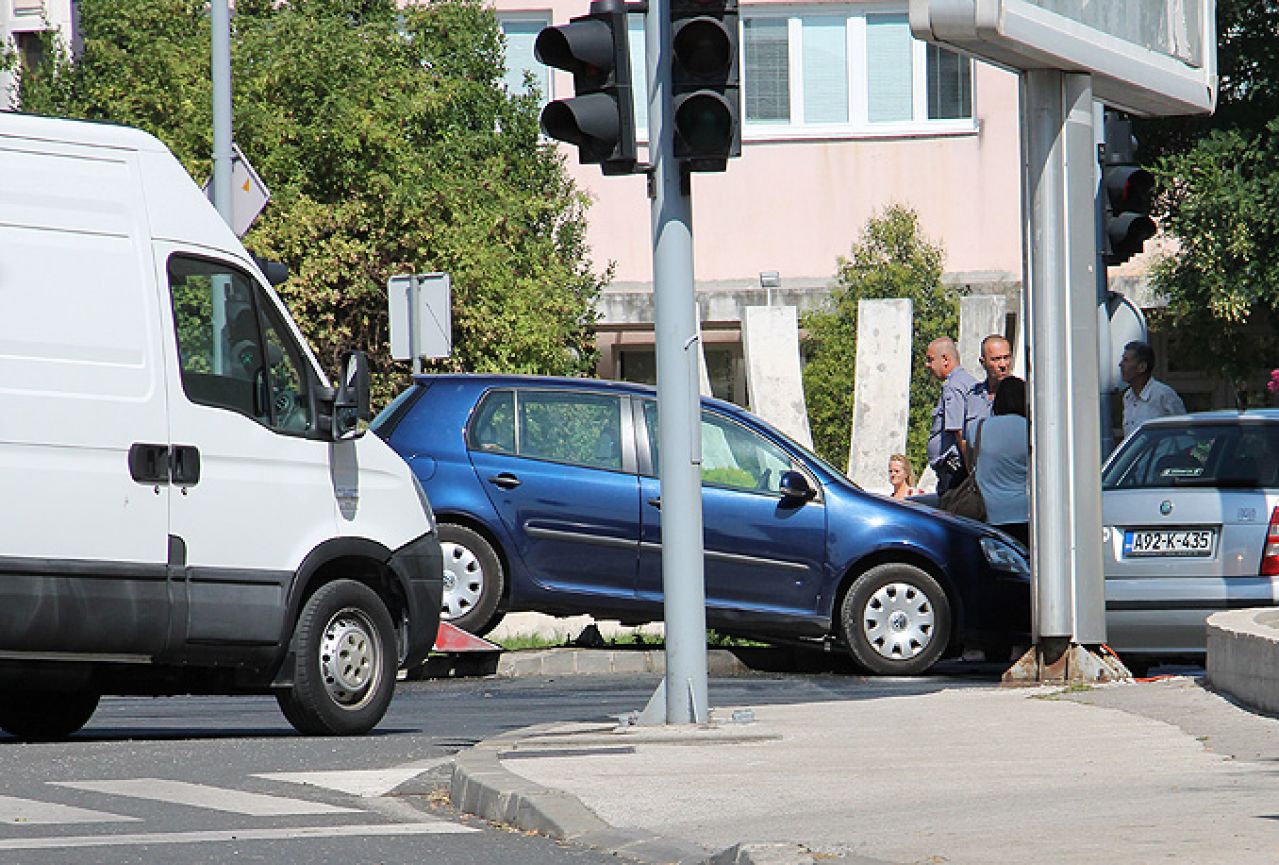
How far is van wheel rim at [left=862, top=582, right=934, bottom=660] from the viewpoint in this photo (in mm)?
15641

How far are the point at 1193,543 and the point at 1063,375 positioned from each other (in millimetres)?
1537

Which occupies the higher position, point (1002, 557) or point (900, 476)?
point (900, 476)

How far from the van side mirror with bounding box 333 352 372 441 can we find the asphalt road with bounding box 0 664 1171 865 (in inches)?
55.7

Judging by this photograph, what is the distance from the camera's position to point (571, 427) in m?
15.6

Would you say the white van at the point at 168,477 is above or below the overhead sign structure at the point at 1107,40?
below

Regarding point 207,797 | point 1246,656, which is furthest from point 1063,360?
point 207,797

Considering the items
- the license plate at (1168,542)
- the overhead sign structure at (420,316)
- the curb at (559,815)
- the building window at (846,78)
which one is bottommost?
the curb at (559,815)

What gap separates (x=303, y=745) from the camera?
1116 cm

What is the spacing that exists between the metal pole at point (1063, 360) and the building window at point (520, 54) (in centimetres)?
2212

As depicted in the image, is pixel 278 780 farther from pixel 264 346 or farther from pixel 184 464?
pixel 264 346

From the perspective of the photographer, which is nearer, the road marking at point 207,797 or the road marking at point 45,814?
the road marking at point 45,814

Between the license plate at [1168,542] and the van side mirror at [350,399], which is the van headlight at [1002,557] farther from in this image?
the van side mirror at [350,399]

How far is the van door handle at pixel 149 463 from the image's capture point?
10789 millimetres

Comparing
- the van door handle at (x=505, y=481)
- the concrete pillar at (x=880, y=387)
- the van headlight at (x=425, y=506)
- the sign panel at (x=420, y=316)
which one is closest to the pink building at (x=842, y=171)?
the concrete pillar at (x=880, y=387)
